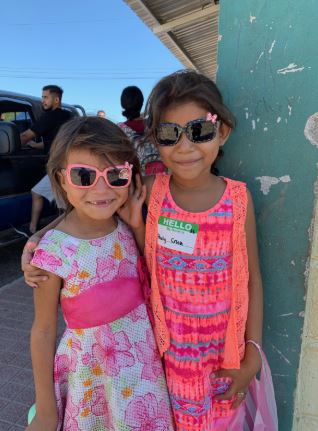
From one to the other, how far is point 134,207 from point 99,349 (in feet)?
1.65

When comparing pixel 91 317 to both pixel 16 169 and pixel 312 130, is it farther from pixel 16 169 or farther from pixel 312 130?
pixel 16 169

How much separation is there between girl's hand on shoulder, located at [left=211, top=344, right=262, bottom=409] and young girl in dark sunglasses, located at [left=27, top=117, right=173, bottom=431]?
0.73 ft

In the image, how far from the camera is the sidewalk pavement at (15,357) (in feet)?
7.10

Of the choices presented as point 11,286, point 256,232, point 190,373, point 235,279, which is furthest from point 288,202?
point 11,286

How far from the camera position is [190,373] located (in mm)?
1238

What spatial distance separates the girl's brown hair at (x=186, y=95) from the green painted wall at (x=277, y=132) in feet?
0.39

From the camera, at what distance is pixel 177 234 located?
4.02 feet

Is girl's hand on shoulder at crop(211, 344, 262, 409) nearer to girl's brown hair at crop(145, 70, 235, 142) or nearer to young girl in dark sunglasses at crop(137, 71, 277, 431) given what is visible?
young girl in dark sunglasses at crop(137, 71, 277, 431)

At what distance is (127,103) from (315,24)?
2063 millimetres

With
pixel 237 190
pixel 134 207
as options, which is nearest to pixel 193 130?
pixel 237 190

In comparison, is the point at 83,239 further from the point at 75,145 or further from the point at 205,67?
the point at 205,67

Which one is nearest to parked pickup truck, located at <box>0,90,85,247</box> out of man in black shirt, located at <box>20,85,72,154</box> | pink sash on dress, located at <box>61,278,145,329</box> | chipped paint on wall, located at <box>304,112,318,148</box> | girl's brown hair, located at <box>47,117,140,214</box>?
man in black shirt, located at <box>20,85,72,154</box>

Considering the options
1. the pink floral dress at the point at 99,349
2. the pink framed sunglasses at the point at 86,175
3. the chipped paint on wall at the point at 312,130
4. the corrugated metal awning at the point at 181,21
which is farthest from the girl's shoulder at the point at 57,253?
the corrugated metal awning at the point at 181,21

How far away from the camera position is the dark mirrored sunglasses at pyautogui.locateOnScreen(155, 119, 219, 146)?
1.16m
